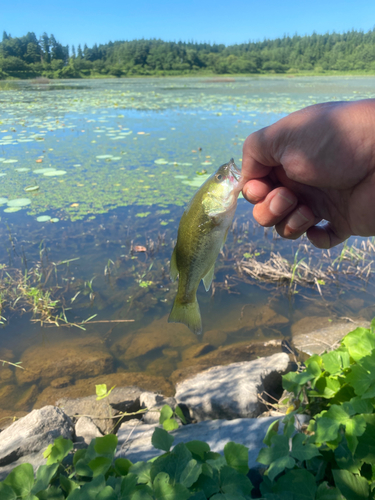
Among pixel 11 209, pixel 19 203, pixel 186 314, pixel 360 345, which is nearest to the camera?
pixel 186 314

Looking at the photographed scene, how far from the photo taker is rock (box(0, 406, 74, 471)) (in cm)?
204

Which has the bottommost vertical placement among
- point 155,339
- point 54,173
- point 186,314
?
point 155,339

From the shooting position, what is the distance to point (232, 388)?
2.64m

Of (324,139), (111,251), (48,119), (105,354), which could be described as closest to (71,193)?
(111,251)

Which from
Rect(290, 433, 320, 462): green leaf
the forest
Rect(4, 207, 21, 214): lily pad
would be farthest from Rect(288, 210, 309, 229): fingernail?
the forest

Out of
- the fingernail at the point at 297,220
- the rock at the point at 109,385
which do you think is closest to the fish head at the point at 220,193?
the fingernail at the point at 297,220

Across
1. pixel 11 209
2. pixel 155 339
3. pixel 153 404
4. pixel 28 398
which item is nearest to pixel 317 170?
pixel 153 404

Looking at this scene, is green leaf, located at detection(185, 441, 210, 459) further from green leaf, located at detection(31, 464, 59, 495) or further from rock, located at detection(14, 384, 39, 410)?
rock, located at detection(14, 384, 39, 410)

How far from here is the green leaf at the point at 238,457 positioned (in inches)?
53.2

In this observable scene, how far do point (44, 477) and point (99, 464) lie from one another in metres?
0.23

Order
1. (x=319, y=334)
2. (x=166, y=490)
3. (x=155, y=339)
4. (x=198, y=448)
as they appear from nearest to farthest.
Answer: (x=166, y=490) < (x=198, y=448) < (x=319, y=334) < (x=155, y=339)

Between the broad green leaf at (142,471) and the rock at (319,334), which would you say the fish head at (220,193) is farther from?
the rock at (319,334)

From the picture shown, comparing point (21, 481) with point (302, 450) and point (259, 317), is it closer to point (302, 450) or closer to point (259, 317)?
point (302, 450)

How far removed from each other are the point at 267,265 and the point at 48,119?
39.5ft
